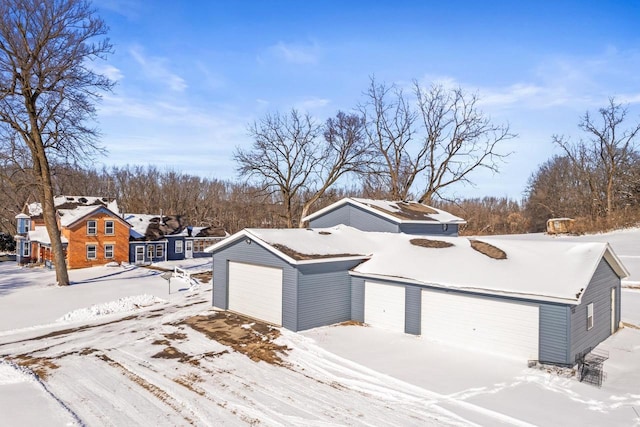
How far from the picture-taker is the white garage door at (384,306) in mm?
14156

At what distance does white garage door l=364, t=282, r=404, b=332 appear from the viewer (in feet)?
46.4

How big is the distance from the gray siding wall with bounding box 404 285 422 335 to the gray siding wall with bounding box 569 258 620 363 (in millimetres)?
4405

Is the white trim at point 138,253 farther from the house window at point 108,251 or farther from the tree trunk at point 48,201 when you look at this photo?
the tree trunk at point 48,201

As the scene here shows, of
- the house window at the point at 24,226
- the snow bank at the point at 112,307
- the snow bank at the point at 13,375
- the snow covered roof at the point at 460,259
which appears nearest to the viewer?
the snow bank at the point at 13,375

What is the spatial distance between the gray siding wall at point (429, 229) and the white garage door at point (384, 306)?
22.1 feet

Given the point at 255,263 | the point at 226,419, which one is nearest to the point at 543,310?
the point at 226,419

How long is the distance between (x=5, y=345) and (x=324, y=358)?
33.1 ft

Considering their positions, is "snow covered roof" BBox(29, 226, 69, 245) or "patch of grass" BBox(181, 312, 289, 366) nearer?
"patch of grass" BBox(181, 312, 289, 366)

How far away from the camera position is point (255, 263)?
15.9 metres

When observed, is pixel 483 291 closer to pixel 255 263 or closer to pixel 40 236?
pixel 255 263

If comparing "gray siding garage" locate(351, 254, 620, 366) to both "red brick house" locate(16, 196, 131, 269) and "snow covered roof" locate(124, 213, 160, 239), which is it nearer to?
"red brick house" locate(16, 196, 131, 269)

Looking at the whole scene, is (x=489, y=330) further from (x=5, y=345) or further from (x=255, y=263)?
(x=5, y=345)

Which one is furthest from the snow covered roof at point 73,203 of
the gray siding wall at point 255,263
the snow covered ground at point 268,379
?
the gray siding wall at point 255,263

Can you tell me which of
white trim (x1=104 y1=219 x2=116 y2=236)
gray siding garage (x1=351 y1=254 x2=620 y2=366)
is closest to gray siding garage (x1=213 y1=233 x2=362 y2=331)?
gray siding garage (x1=351 y1=254 x2=620 y2=366)
